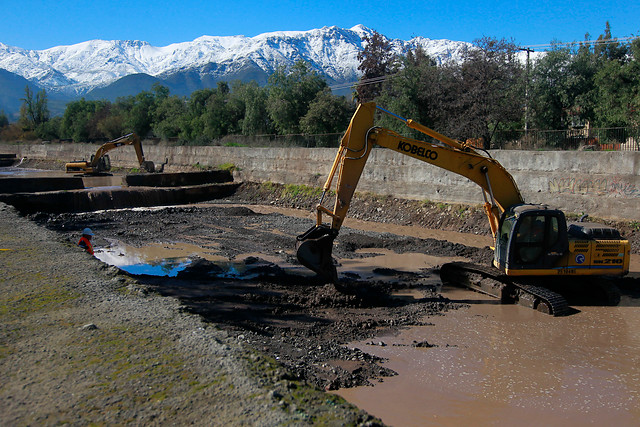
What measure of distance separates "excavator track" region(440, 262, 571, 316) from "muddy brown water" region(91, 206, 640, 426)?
0.19 meters

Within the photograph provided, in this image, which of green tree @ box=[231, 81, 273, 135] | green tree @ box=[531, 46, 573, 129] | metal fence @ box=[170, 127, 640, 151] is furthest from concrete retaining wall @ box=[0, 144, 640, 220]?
green tree @ box=[531, 46, 573, 129]

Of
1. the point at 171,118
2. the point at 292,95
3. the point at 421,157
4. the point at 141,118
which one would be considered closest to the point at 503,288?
the point at 421,157

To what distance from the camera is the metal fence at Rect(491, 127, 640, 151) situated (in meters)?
22.7

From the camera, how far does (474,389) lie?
6.55 m

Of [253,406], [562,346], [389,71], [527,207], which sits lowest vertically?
[562,346]

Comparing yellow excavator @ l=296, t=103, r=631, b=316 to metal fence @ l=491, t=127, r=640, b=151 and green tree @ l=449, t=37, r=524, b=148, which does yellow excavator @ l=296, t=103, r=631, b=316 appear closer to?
metal fence @ l=491, t=127, r=640, b=151

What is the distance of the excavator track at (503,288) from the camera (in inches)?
372

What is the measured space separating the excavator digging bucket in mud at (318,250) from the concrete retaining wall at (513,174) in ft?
34.2

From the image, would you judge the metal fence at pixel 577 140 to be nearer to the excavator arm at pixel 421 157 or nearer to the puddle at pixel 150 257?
the excavator arm at pixel 421 157

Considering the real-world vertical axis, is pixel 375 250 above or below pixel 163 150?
below

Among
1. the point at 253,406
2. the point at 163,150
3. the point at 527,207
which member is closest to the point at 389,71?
the point at 163,150

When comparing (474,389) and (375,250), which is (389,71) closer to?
(375,250)

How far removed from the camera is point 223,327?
24.1 ft

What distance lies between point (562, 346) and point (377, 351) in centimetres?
300
